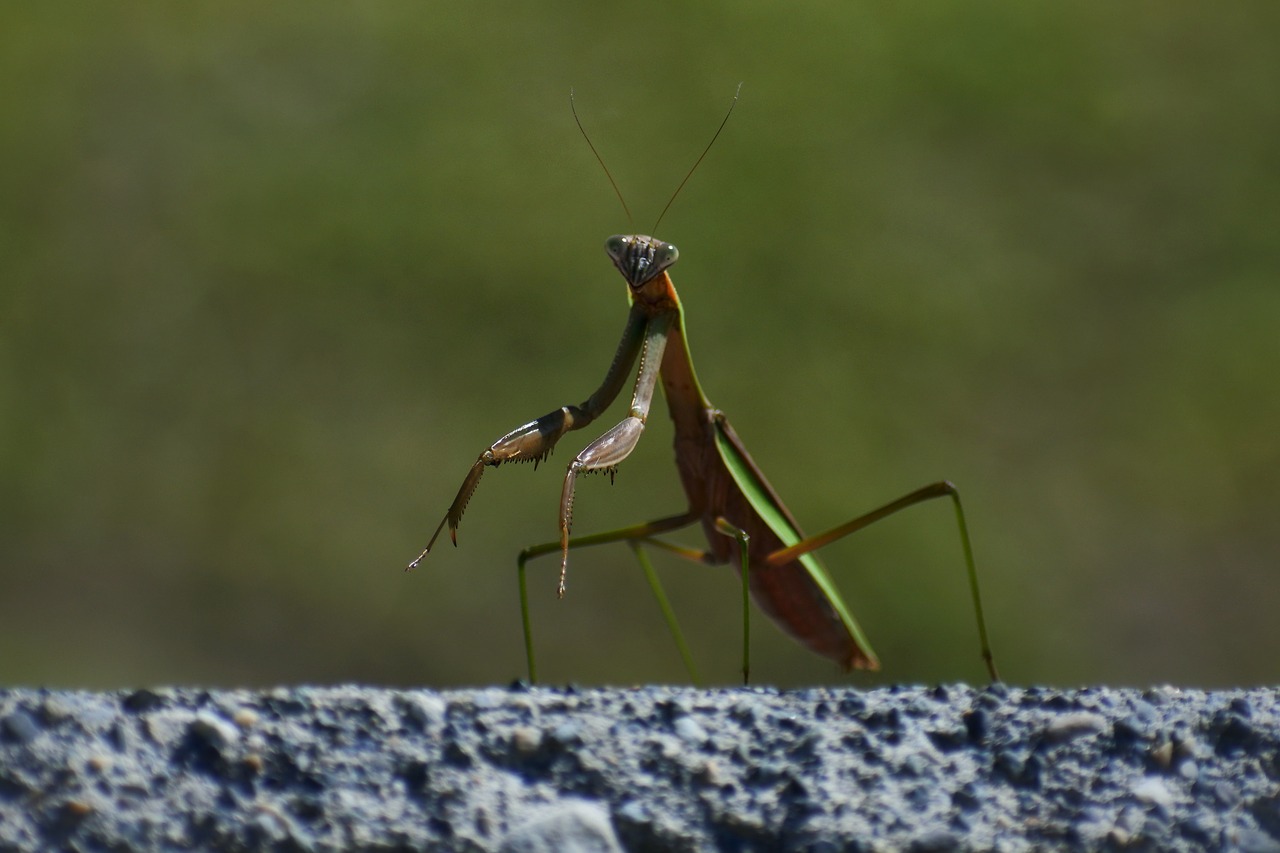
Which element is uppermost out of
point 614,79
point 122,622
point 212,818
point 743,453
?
point 614,79

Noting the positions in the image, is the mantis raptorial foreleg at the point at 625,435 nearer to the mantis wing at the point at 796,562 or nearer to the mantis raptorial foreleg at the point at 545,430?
the mantis raptorial foreleg at the point at 545,430

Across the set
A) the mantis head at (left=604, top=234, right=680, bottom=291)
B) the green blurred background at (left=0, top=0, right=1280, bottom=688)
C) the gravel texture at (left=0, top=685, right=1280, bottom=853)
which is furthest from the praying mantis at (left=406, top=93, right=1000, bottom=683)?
the green blurred background at (left=0, top=0, right=1280, bottom=688)

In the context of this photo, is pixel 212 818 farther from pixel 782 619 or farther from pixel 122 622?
pixel 122 622

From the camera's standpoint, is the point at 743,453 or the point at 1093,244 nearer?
the point at 743,453

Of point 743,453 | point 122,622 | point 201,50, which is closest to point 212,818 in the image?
point 743,453

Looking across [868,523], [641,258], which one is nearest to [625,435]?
[641,258]

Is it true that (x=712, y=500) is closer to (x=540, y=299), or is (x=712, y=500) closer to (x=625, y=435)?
(x=625, y=435)

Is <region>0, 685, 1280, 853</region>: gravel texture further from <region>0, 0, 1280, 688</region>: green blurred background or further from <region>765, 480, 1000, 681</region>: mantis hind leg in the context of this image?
<region>0, 0, 1280, 688</region>: green blurred background

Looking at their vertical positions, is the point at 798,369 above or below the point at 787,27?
below
